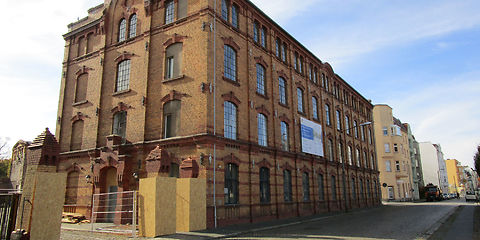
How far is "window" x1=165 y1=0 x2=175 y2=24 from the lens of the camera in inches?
826

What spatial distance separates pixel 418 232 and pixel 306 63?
19.4 meters

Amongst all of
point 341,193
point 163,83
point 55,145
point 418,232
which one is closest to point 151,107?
point 163,83

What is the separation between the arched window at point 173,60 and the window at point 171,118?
1.83 m

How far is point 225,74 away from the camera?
20.2 m

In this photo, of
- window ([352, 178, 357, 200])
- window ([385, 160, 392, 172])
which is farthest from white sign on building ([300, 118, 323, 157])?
window ([385, 160, 392, 172])

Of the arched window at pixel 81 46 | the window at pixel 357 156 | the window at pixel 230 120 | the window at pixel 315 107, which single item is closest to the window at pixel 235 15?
the window at pixel 230 120

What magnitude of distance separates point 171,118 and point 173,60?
3712mm

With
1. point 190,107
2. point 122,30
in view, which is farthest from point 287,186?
point 122,30

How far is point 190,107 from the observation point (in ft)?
60.5

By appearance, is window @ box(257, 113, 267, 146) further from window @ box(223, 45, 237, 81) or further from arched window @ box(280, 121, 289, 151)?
window @ box(223, 45, 237, 81)

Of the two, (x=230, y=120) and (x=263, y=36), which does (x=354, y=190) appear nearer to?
(x=263, y=36)

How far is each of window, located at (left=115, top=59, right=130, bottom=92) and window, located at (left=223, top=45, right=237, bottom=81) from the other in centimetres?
700

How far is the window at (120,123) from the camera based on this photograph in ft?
70.1

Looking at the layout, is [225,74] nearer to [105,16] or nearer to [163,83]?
[163,83]
